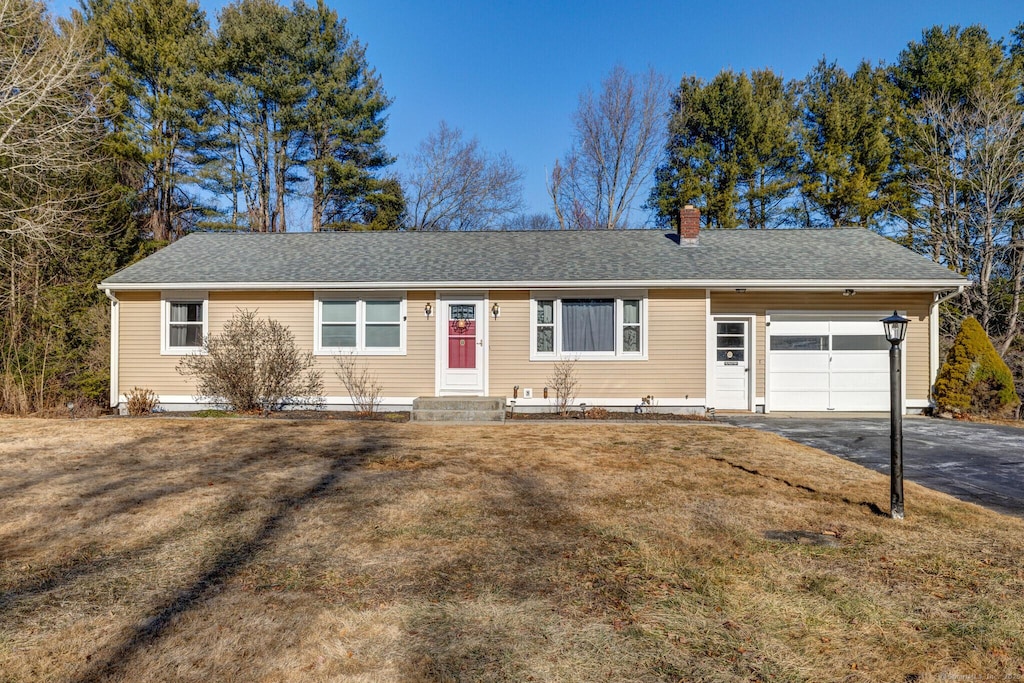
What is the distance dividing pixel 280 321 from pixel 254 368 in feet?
3.98

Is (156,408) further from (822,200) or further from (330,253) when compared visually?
(822,200)

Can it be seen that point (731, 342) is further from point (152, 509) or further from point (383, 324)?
point (152, 509)

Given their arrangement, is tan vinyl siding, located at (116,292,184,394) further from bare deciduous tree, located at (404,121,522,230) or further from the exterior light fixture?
bare deciduous tree, located at (404,121,522,230)

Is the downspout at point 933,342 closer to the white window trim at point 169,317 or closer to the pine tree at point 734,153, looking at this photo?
the pine tree at point 734,153

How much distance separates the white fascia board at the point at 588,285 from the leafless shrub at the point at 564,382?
1.62 m

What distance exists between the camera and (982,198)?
16797mm

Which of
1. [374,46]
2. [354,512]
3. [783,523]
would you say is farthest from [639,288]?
[374,46]

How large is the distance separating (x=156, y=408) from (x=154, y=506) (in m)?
7.81

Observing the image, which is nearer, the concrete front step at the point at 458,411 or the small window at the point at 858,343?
the concrete front step at the point at 458,411

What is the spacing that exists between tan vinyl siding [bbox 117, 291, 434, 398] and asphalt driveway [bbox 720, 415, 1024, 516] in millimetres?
6418

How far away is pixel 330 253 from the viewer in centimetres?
1277

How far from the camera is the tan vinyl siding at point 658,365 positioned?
35.7ft

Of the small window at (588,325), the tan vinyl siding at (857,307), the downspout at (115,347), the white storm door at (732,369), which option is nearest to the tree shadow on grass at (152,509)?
the downspout at (115,347)

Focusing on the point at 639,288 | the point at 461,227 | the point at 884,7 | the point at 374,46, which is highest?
the point at 374,46
